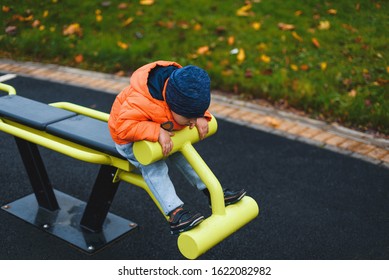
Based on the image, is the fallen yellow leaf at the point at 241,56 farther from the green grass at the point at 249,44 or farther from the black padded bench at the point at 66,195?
the black padded bench at the point at 66,195

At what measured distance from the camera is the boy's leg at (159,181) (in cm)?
286

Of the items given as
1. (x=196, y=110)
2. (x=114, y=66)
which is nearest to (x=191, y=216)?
(x=196, y=110)

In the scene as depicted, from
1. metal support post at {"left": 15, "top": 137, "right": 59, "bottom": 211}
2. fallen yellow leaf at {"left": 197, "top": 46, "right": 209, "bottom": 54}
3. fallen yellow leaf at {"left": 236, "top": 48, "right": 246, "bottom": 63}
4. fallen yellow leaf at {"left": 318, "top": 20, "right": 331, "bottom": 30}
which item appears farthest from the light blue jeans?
fallen yellow leaf at {"left": 318, "top": 20, "right": 331, "bottom": 30}

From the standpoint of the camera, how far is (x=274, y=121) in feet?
17.8

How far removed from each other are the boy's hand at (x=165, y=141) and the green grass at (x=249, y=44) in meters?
3.13

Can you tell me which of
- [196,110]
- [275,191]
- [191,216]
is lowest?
[275,191]

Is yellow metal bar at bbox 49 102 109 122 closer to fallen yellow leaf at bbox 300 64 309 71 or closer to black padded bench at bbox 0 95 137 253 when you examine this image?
black padded bench at bbox 0 95 137 253

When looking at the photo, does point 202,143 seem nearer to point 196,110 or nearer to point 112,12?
point 196,110

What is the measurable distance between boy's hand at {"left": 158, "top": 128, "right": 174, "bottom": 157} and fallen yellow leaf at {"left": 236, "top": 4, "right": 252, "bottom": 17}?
191 inches

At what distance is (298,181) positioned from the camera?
14.6 feet

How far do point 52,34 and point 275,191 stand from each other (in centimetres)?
439

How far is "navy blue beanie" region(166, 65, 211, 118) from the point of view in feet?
8.61

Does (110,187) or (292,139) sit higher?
(110,187)

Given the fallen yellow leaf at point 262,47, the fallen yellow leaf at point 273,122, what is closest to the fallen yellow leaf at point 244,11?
the fallen yellow leaf at point 262,47
